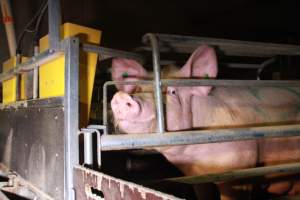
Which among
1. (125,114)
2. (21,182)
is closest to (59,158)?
(125,114)

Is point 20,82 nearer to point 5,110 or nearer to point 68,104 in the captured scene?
point 5,110

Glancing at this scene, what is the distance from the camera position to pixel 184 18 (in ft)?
16.2

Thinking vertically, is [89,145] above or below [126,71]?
below

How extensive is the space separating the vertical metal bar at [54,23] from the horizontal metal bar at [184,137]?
431 millimetres

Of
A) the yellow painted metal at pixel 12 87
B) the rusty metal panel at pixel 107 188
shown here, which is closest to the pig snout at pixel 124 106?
the rusty metal panel at pixel 107 188

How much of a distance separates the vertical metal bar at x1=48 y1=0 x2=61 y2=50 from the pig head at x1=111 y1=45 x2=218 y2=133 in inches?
16.7

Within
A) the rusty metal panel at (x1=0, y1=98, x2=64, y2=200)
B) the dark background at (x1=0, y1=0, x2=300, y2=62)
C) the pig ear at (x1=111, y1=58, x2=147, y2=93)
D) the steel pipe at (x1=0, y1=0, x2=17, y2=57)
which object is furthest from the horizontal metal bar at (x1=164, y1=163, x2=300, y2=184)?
the dark background at (x1=0, y1=0, x2=300, y2=62)

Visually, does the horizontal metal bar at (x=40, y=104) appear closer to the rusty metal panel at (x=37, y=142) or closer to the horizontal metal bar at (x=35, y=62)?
the rusty metal panel at (x=37, y=142)

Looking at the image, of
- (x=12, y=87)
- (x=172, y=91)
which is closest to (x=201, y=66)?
(x=172, y=91)

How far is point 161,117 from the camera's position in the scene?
1.32 meters

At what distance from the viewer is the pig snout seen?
66.2 inches

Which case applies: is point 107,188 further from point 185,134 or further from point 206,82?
point 206,82

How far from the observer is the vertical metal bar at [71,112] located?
1.21m

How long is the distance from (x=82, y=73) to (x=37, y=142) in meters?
0.42
